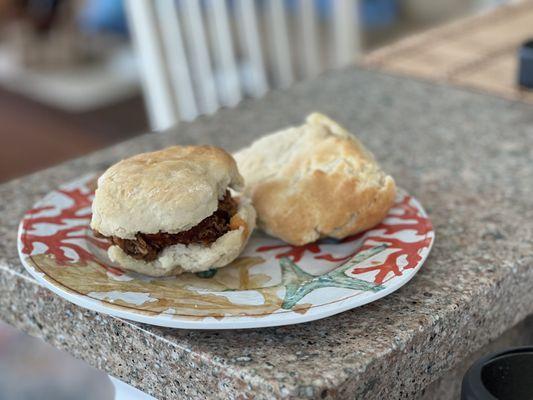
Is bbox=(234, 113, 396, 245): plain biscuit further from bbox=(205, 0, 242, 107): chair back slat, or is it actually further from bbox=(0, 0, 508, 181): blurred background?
bbox=(0, 0, 508, 181): blurred background

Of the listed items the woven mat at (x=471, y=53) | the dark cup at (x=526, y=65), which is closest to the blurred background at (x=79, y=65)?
the woven mat at (x=471, y=53)

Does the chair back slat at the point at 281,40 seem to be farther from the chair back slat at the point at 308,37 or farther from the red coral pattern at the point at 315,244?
the red coral pattern at the point at 315,244

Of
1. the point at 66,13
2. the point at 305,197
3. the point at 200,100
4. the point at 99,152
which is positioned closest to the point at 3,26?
the point at 66,13

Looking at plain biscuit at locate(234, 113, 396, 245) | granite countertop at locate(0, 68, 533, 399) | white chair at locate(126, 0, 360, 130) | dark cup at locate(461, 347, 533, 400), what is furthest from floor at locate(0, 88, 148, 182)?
dark cup at locate(461, 347, 533, 400)

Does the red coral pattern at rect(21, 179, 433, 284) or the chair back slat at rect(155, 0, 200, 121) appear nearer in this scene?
the red coral pattern at rect(21, 179, 433, 284)

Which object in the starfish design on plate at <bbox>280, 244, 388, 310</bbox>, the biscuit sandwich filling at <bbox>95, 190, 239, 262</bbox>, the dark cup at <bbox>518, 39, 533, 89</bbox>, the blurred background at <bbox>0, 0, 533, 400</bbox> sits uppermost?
the biscuit sandwich filling at <bbox>95, 190, 239, 262</bbox>

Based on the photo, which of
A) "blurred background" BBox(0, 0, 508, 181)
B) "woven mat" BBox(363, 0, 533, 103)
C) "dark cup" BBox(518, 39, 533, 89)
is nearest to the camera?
"dark cup" BBox(518, 39, 533, 89)

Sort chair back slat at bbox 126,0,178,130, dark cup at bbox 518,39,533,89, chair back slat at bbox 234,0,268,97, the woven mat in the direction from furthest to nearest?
chair back slat at bbox 234,0,268,97, chair back slat at bbox 126,0,178,130, the woven mat, dark cup at bbox 518,39,533,89

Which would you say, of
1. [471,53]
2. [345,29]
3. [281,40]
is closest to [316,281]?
[471,53]
